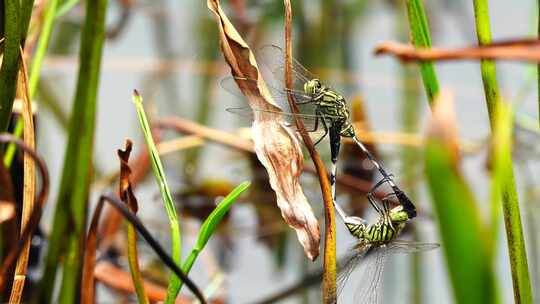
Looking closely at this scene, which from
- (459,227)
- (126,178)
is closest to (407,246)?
(126,178)

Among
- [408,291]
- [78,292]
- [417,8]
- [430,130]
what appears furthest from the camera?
[408,291]

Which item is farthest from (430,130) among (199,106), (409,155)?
(199,106)

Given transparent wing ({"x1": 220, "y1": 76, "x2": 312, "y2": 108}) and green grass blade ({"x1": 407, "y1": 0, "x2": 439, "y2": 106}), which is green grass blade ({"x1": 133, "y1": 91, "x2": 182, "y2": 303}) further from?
green grass blade ({"x1": 407, "y1": 0, "x2": 439, "y2": 106})

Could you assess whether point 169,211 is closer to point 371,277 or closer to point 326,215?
point 326,215

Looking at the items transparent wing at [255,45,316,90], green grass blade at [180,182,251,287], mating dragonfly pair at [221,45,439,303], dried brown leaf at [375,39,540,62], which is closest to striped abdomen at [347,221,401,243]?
mating dragonfly pair at [221,45,439,303]

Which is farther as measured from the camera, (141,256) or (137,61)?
(137,61)

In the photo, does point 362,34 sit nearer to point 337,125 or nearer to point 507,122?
point 337,125

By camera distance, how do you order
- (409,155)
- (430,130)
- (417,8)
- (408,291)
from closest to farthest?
1. (430,130)
2. (417,8)
3. (408,291)
4. (409,155)
